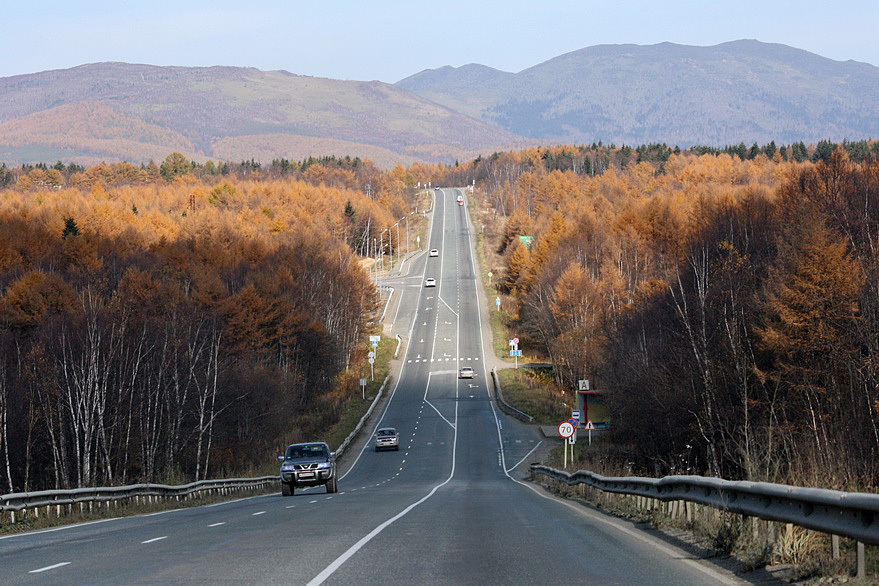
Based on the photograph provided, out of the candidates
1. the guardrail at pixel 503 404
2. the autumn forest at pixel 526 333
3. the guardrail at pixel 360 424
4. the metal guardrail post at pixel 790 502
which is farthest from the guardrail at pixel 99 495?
the guardrail at pixel 503 404

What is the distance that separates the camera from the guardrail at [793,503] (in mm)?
8844

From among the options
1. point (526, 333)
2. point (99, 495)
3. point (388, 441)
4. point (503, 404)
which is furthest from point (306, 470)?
point (526, 333)

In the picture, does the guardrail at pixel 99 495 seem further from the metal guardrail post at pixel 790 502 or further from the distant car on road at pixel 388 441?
the distant car on road at pixel 388 441

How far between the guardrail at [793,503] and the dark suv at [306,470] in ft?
62.7

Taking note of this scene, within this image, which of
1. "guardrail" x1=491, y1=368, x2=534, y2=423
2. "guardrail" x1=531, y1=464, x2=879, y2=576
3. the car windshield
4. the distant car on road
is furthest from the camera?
"guardrail" x1=491, y1=368, x2=534, y2=423

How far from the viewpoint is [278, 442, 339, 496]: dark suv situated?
35.3 metres

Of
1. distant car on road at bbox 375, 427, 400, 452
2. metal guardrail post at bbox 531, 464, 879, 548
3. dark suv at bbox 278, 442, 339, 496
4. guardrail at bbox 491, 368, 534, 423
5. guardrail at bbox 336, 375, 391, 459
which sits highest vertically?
metal guardrail post at bbox 531, 464, 879, 548

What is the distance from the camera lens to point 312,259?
111 m

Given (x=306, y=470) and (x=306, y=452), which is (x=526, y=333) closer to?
(x=306, y=452)

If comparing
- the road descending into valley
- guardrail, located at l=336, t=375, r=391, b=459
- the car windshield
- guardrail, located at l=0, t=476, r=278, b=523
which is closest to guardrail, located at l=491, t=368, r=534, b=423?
guardrail, located at l=336, t=375, r=391, b=459

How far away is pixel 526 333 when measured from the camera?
11644cm

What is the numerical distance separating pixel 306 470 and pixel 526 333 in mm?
82394

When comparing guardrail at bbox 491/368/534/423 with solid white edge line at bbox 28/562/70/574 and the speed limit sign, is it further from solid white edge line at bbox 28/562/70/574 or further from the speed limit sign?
solid white edge line at bbox 28/562/70/574

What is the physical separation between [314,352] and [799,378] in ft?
180
